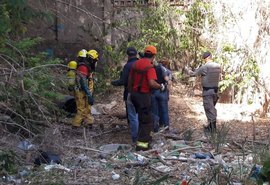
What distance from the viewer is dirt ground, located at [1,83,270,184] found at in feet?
29.8

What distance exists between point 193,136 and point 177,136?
1.84 feet

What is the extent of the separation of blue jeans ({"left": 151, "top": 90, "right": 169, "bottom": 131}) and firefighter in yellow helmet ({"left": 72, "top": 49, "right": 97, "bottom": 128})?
47.2 inches

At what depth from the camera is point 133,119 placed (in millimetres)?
11492

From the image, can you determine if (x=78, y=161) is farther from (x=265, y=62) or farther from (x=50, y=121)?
(x=265, y=62)

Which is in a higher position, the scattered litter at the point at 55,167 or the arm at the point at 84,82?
the arm at the point at 84,82

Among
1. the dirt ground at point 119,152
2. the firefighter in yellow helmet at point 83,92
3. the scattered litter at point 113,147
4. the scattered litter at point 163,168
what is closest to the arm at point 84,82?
the firefighter in yellow helmet at point 83,92

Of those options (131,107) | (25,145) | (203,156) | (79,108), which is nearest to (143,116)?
(131,107)

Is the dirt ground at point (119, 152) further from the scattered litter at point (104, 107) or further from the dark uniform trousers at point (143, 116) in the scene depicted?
the scattered litter at point (104, 107)

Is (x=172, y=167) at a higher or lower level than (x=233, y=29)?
lower

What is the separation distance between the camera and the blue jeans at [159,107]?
41.5 ft

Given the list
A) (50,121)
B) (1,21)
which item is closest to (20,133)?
(50,121)

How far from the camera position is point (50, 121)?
10578 millimetres

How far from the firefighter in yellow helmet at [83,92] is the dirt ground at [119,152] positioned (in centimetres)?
25

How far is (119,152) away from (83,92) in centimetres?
→ 230
